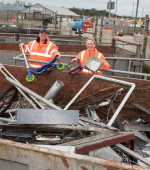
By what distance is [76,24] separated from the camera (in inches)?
1299

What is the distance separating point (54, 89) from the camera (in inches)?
168

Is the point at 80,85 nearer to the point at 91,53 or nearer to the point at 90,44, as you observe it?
the point at 91,53

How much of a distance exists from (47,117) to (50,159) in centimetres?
79

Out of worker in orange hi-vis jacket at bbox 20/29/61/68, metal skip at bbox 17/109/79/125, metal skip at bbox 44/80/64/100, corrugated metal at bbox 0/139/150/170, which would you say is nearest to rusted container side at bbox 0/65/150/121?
metal skip at bbox 44/80/64/100

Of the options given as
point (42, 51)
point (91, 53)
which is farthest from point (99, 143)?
point (42, 51)

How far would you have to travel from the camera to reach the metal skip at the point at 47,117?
2625mm

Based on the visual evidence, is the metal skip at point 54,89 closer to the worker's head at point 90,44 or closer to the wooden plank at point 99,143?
the worker's head at point 90,44

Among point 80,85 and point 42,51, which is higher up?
point 42,51

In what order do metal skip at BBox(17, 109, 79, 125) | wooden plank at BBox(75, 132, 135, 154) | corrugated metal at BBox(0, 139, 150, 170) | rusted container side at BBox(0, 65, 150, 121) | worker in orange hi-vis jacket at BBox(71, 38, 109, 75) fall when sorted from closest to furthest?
corrugated metal at BBox(0, 139, 150, 170), wooden plank at BBox(75, 132, 135, 154), metal skip at BBox(17, 109, 79, 125), rusted container side at BBox(0, 65, 150, 121), worker in orange hi-vis jacket at BBox(71, 38, 109, 75)

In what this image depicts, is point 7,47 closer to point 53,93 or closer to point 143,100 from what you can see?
point 53,93

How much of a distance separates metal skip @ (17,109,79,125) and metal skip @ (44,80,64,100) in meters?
1.63

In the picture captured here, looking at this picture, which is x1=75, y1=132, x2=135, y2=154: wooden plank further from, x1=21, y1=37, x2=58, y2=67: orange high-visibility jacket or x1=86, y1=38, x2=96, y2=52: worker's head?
x1=21, y1=37, x2=58, y2=67: orange high-visibility jacket

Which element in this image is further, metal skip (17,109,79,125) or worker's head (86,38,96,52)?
worker's head (86,38,96,52)

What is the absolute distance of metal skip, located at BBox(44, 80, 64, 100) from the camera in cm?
426
